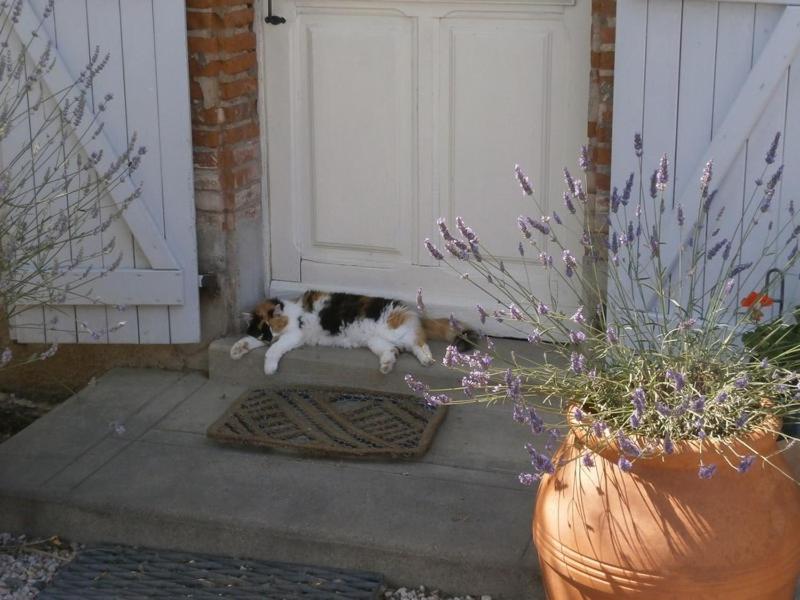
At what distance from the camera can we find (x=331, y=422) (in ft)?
14.9

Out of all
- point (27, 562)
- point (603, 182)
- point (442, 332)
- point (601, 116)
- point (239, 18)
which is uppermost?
point (239, 18)

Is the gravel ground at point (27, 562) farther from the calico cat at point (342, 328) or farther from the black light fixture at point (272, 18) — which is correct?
the black light fixture at point (272, 18)

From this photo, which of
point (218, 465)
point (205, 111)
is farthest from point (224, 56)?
point (218, 465)

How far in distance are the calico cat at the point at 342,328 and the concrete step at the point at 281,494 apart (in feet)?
0.45

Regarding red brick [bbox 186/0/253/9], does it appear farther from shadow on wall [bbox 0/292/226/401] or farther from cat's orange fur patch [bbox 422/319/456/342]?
cat's orange fur patch [bbox 422/319/456/342]

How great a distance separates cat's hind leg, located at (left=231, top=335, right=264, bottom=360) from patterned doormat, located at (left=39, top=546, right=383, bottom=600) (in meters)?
1.16

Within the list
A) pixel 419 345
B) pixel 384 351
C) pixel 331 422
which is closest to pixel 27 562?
pixel 331 422

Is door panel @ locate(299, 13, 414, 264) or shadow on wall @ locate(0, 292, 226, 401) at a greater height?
door panel @ locate(299, 13, 414, 264)

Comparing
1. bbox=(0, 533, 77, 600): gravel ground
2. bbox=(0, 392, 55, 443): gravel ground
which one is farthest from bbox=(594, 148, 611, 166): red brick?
bbox=(0, 392, 55, 443): gravel ground

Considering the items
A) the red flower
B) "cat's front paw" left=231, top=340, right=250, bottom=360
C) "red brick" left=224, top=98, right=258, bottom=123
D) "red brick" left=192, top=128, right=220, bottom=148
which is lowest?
"cat's front paw" left=231, top=340, right=250, bottom=360

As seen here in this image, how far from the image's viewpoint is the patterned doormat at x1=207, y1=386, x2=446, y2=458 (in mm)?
4312

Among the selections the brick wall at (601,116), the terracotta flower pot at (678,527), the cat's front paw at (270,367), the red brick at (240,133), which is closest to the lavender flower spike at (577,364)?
the terracotta flower pot at (678,527)

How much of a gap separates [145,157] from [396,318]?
1.17 metres

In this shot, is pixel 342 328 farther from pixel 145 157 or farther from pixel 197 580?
pixel 197 580
